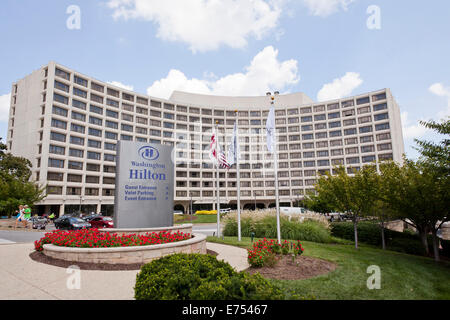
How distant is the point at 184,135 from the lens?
72.4m

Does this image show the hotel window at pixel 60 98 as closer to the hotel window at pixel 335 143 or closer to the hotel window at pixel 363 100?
the hotel window at pixel 335 143

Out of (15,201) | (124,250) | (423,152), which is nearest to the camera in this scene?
(124,250)

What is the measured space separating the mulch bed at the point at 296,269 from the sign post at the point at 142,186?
6.25 metres

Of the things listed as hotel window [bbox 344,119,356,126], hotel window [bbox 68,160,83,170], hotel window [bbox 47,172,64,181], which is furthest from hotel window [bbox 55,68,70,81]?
hotel window [bbox 344,119,356,126]

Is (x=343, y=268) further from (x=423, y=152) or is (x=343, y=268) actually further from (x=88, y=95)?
(x=88, y=95)

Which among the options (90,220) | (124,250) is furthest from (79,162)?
(124,250)

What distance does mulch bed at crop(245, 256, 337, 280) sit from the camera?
7588 mm

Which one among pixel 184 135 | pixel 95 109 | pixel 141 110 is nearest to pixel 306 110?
pixel 184 135

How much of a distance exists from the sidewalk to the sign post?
13.8 feet

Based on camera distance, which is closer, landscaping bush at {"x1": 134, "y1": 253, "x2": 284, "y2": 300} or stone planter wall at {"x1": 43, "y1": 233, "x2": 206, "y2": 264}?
landscaping bush at {"x1": 134, "y1": 253, "x2": 284, "y2": 300}

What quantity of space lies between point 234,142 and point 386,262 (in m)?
9.17


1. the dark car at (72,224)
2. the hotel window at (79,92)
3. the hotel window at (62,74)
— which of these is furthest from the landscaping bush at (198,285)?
the hotel window at (79,92)

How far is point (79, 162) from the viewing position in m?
55.0

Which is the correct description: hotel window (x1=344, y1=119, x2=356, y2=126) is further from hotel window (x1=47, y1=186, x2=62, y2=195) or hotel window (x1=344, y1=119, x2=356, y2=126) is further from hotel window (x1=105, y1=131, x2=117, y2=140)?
hotel window (x1=47, y1=186, x2=62, y2=195)
